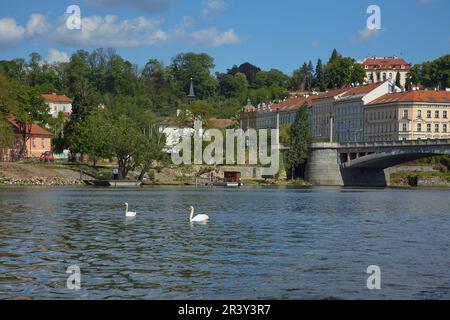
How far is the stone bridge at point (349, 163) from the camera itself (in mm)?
120000

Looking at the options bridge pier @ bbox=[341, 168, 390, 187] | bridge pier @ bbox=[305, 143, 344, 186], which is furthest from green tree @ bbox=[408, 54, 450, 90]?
bridge pier @ bbox=[305, 143, 344, 186]

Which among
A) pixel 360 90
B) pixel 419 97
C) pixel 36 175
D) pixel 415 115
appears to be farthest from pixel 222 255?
pixel 360 90

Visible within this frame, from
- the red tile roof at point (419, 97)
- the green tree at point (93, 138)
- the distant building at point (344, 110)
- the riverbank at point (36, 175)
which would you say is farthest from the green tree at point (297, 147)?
the riverbank at point (36, 175)

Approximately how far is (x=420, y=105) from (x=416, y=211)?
292 ft

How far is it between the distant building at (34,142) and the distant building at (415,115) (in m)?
55.0

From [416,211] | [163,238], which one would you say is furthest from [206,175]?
[163,238]

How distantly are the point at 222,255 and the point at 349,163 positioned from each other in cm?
9704

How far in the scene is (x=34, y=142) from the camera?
128 meters

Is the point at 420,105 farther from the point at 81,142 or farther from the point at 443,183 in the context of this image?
the point at 81,142

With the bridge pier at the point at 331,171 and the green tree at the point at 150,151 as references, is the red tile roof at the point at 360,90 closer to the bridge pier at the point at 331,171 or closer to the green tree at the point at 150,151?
the bridge pier at the point at 331,171

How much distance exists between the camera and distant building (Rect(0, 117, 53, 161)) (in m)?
120

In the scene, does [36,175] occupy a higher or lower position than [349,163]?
lower

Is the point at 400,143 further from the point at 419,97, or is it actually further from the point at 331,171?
the point at 419,97

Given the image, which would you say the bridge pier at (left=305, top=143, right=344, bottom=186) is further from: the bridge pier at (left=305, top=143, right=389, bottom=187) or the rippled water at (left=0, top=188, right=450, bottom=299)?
the rippled water at (left=0, top=188, right=450, bottom=299)
